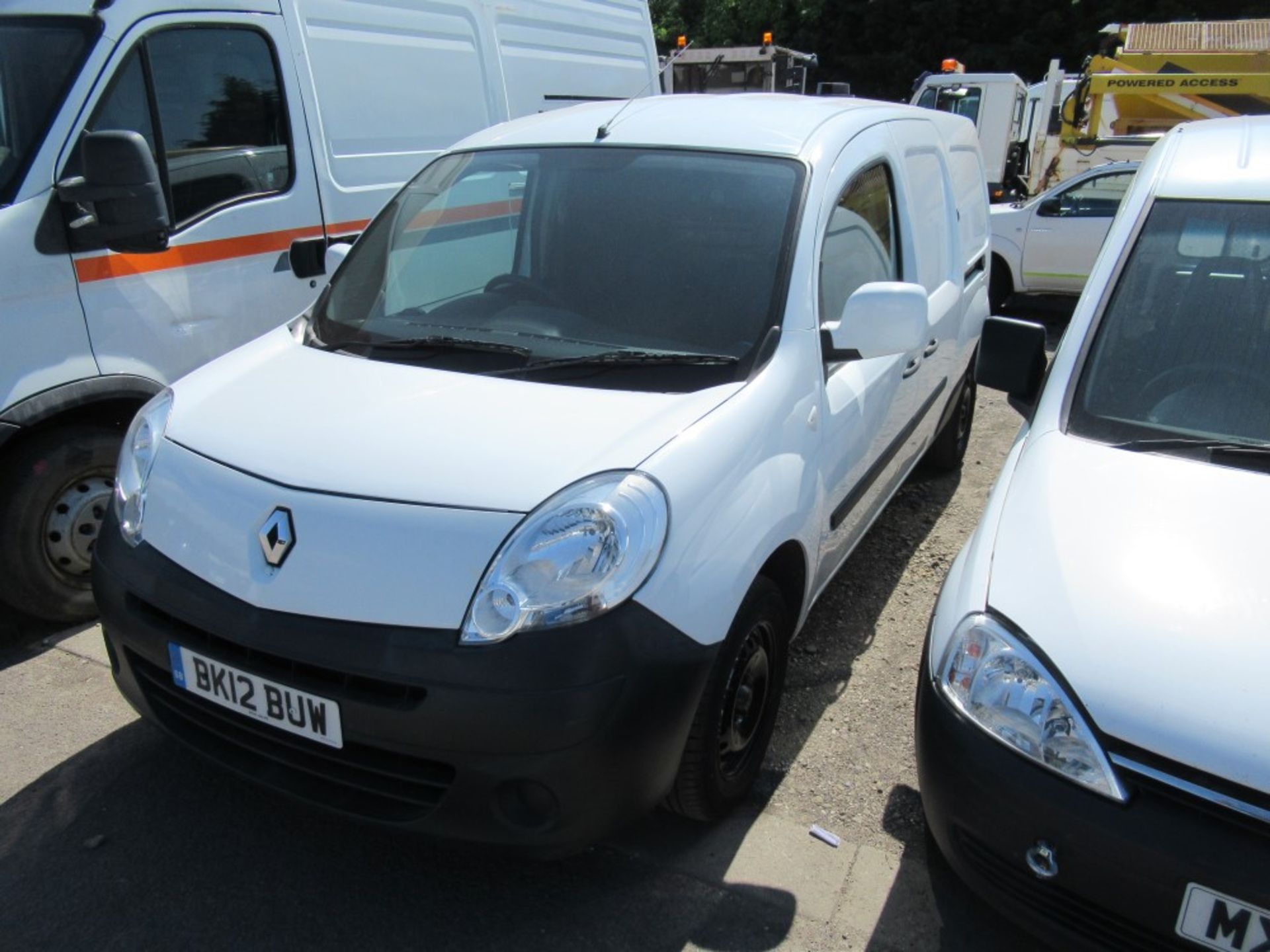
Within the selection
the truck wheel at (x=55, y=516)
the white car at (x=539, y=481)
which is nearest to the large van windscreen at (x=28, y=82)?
the truck wheel at (x=55, y=516)

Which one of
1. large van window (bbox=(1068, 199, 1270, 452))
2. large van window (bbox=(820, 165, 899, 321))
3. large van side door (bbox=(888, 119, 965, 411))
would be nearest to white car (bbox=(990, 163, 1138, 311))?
large van side door (bbox=(888, 119, 965, 411))

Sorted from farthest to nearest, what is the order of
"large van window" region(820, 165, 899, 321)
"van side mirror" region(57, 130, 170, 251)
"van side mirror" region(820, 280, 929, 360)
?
"van side mirror" region(57, 130, 170, 251)
"large van window" region(820, 165, 899, 321)
"van side mirror" region(820, 280, 929, 360)

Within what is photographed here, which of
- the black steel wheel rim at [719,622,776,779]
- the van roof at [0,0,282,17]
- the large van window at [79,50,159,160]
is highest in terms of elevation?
the van roof at [0,0,282,17]

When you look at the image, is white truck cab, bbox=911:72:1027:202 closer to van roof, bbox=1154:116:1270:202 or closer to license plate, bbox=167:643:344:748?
van roof, bbox=1154:116:1270:202

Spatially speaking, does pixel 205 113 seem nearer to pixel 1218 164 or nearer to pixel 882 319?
pixel 882 319

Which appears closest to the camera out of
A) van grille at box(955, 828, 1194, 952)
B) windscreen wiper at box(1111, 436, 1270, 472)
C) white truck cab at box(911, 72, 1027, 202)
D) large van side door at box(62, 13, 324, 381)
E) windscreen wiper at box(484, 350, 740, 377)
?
van grille at box(955, 828, 1194, 952)

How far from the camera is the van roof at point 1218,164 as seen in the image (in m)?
2.77

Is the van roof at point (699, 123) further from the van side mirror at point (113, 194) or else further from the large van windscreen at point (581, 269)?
the van side mirror at point (113, 194)

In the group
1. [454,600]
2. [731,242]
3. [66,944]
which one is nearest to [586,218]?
[731,242]

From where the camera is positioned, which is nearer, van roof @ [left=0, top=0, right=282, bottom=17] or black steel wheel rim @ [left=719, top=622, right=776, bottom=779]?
black steel wheel rim @ [left=719, top=622, right=776, bottom=779]

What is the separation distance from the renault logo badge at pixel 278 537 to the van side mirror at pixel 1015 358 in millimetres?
1954

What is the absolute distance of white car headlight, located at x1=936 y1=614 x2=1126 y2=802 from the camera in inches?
71.2

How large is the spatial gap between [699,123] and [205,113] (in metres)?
1.93

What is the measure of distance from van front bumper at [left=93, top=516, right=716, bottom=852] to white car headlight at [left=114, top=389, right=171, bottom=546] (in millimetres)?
283
